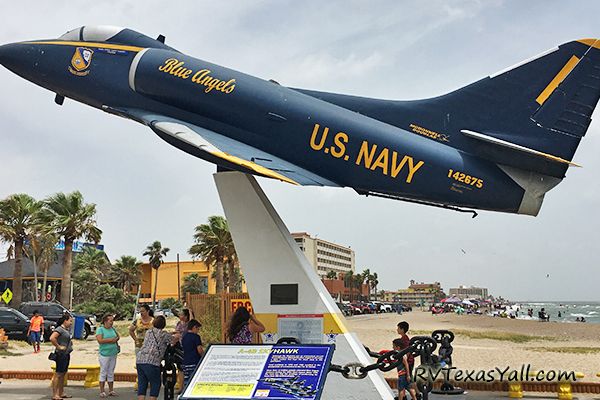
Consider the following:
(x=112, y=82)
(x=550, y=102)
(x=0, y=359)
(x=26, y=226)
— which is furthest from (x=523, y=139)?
(x=26, y=226)

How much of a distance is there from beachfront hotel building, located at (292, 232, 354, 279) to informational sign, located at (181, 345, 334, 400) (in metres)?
115

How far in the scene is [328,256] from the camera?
492 feet

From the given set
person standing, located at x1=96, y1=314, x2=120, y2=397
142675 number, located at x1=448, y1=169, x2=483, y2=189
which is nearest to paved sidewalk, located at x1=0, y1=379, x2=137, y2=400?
person standing, located at x1=96, y1=314, x2=120, y2=397

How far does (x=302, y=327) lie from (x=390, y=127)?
3743mm

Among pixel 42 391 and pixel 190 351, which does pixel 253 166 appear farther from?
pixel 42 391

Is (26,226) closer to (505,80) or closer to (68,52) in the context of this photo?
(68,52)

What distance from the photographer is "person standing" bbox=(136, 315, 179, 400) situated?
8062 millimetres

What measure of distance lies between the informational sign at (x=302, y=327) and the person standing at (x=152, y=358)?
1944mm

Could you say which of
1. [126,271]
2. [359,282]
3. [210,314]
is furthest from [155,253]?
[359,282]

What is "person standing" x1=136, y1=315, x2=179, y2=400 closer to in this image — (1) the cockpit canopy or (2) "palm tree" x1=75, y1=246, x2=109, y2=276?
(1) the cockpit canopy

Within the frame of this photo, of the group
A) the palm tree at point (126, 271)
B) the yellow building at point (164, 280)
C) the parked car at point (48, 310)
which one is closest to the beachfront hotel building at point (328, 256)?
the yellow building at point (164, 280)

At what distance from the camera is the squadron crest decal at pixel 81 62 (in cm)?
1058

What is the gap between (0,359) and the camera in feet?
59.3

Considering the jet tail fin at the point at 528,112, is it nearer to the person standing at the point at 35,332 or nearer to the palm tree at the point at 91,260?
the person standing at the point at 35,332
